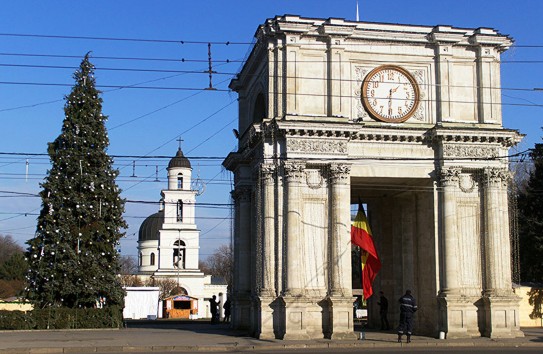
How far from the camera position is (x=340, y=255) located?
29.4m

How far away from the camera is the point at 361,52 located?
31.4 m

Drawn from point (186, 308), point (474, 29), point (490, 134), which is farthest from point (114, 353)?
point (186, 308)

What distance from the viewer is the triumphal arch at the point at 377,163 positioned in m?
29.4

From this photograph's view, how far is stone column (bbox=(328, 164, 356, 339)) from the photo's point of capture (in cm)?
2858

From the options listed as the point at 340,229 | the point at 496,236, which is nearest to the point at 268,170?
the point at 340,229

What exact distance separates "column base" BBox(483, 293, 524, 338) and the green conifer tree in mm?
16183

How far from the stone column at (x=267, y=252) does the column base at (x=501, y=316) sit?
8.52 meters

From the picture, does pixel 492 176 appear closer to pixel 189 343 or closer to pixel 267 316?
pixel 267 316

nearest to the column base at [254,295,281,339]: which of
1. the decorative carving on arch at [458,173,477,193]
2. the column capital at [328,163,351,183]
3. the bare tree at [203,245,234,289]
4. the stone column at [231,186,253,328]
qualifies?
the column capital at [328,163,351,183]

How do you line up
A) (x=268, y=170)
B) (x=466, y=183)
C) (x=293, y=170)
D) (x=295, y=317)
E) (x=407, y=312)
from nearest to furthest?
1. (x=407, y=312)
2. (x=295, y=317)
3. (x=293, y=170)
4. (x=268, y=170)
5. (x=466, y=183)

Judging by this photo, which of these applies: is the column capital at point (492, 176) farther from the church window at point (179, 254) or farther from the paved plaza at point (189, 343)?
→ the church window at point (179, 254)

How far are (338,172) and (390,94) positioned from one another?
4356 mm

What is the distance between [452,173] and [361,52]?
6.29 metres

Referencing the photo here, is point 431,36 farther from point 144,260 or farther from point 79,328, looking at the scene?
point 144,260
